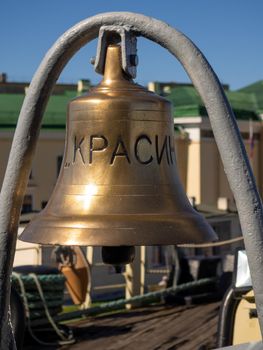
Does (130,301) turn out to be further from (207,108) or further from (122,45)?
(207,108)

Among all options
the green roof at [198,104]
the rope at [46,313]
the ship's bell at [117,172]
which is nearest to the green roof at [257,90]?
the green roof at [198,104]

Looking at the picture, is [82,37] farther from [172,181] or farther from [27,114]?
[172,181]

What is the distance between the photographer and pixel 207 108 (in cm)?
210

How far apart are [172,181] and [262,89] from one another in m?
24.1

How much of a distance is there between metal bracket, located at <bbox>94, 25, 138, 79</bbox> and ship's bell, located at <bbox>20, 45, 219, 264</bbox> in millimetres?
22

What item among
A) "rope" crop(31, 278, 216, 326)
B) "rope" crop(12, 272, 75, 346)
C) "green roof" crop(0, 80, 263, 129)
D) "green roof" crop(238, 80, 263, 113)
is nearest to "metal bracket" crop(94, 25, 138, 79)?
"rope" crop(12, 272, 75, 346)

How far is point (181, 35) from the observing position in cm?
214

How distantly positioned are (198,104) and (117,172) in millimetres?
18989

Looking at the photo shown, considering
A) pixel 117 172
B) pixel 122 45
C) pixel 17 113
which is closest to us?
pixel 122 45

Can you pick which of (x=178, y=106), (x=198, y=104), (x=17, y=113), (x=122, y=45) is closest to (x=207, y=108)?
(x=122, y=45)

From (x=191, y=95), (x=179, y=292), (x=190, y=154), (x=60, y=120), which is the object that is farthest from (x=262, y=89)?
(x=179, y=292)

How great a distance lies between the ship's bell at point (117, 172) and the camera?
7.49ft

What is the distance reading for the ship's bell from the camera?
7.49ft

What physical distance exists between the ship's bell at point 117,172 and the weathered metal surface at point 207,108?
94 mm
